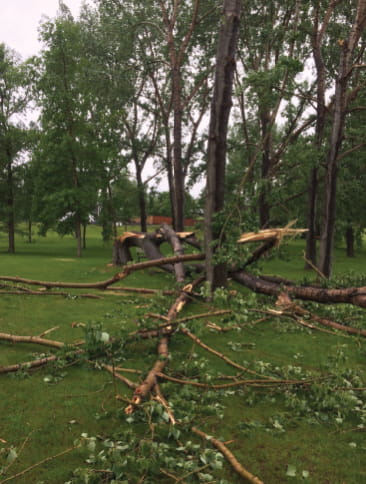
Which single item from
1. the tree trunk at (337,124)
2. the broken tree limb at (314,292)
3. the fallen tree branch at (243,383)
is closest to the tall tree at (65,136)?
the tree trunk at (337,124)

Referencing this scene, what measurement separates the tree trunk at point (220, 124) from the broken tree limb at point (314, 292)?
0.98m

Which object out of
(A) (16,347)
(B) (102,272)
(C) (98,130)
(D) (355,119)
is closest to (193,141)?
(C) (98,130)

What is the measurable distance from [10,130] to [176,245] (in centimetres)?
2195

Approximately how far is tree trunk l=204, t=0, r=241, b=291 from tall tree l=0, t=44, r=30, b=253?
23.0 metres

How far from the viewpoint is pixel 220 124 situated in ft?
28.7

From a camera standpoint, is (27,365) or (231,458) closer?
(231,458)

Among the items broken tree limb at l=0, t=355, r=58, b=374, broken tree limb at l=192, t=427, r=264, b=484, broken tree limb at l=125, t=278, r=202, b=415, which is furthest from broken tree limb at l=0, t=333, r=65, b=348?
broken tree limb at l=192, t=427, r=264, b=484

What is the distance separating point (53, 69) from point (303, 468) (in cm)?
2744

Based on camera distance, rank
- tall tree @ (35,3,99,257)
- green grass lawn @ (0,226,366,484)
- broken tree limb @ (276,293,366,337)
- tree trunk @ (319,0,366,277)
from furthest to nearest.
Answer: tall tree @ (35,3,99,257) → tree trunk @ (319,0,366,277) → broken tree limb @ (276,293,366,337) → green grass lawn @ (0,226,366,484)

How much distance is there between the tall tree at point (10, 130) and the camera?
2853cm

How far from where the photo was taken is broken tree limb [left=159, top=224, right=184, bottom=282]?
1109cm

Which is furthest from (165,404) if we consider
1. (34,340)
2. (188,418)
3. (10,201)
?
(10,201)

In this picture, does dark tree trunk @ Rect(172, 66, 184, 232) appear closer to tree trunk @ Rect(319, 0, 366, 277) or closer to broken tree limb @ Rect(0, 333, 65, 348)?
tree trunk @ Rect(319, 0, 366, 277)

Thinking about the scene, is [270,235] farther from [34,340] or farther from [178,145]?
[178,145]
